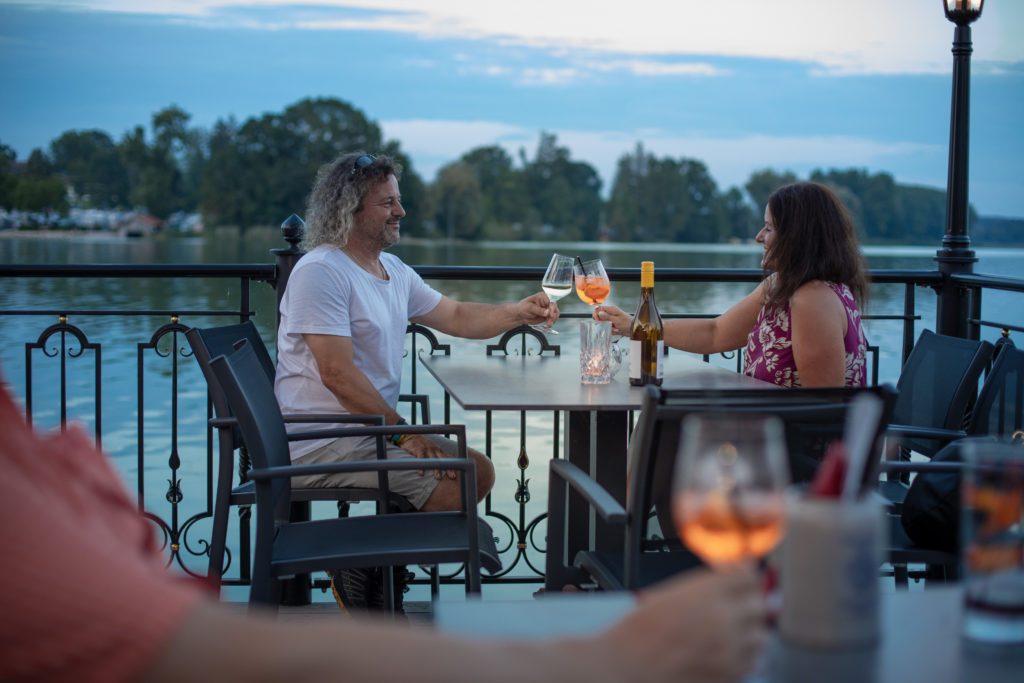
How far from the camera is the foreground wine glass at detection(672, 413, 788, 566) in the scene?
92 cm

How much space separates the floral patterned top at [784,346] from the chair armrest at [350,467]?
103cm

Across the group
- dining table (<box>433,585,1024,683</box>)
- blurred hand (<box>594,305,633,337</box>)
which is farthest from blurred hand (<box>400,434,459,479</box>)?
dining table (<box>433,585,1024,683</box>)

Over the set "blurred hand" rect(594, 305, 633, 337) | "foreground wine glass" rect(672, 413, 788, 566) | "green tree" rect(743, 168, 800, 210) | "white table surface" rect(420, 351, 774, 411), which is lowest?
"white table surface" rect(420, 351, 774, 411)

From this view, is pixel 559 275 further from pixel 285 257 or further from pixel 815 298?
pixel 285 257

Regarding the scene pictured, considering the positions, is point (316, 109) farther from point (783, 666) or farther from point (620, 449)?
point (783, 666)

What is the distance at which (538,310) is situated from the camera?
3480 mm

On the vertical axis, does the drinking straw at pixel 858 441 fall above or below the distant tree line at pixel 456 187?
below

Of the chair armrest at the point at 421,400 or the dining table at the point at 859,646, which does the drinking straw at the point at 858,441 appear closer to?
the dining table at the point at 859,646

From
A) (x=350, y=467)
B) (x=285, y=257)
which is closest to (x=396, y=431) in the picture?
(x=350, y=467)

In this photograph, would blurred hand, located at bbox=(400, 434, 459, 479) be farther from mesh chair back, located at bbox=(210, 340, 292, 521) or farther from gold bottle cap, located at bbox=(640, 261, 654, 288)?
gold bottle cap, located at bbox=(640, 261, 654, 288)

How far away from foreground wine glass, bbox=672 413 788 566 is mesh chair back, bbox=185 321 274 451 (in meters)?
1.61

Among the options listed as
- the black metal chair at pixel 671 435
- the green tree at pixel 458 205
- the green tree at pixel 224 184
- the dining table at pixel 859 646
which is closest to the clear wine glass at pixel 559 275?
the black metal chair at pixel 671 435

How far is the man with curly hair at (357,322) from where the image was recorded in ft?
9.92

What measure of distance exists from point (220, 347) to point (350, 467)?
0.88 metres
